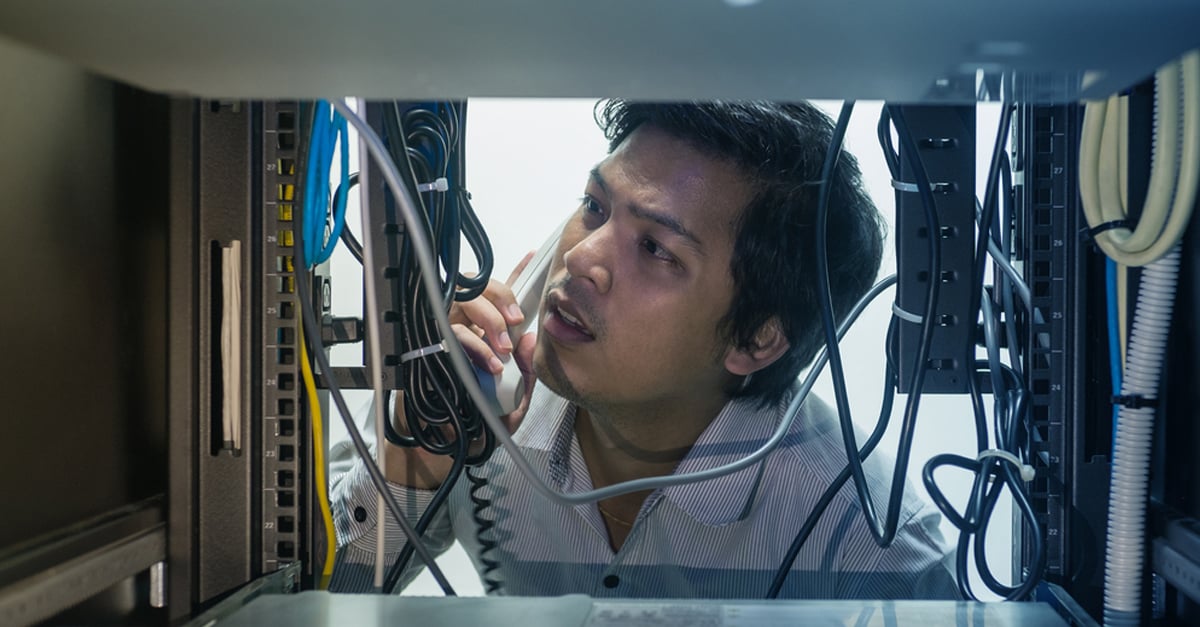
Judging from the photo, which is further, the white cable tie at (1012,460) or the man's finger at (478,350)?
the man's finger at (478,350)

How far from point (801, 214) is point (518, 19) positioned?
0.64 meters

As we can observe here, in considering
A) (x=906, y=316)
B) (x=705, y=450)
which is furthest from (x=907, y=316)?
(x=705, y=450)

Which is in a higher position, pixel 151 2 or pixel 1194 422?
pixel 151 2

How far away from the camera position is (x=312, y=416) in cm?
102

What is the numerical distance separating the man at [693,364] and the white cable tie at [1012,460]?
193 millimetres

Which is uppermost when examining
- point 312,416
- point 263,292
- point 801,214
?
point 801,214

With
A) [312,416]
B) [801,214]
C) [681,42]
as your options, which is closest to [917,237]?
[801,214]

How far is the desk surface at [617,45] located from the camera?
577 millimetres

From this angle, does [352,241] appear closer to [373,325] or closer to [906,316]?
[373,325]

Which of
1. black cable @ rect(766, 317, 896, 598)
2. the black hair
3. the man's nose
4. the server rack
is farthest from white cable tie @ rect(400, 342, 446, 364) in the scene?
black cable @ rect(766, 317, 896, 598)

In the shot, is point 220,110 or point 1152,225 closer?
point 1152,225

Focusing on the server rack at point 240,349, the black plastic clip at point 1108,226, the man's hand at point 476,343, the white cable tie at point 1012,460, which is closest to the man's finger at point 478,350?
the man's hand at point 476,343

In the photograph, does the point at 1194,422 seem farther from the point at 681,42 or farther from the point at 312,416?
the point at 312,416

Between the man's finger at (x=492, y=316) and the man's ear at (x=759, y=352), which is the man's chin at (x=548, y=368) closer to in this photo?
the man's finger at (x=492, y=316)
